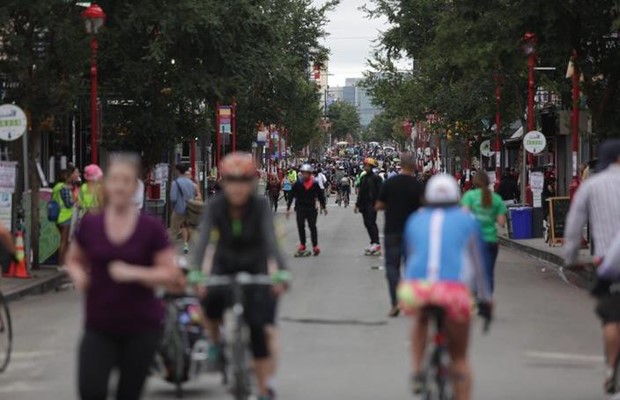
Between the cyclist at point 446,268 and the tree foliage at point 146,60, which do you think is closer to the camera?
the cyclist at point 446,268

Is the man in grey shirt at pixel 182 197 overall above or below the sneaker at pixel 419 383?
above

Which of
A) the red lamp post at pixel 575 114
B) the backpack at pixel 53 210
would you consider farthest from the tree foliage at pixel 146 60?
the red lamp post at pixel 575 114

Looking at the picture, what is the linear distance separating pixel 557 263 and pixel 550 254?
99 cm

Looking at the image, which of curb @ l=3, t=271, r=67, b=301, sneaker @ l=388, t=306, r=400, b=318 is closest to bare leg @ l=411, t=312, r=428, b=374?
sneaker @ l=388, t=306, r=400, b=318

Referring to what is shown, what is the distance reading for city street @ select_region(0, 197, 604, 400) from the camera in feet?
34.3

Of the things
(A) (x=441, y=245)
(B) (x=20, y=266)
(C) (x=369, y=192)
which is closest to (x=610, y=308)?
(A) (x=441, y=245)

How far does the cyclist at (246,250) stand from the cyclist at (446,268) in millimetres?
912

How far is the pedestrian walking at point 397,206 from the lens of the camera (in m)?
14.4

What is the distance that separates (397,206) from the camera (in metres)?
14.4

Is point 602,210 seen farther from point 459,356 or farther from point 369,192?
point 369,192

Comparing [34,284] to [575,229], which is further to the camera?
[34,284]

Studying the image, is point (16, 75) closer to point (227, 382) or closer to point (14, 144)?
point (14, 144)

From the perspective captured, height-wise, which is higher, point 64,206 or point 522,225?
point 64,206

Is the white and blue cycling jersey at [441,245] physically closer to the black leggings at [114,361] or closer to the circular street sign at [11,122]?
the black leggings at [114,361]
